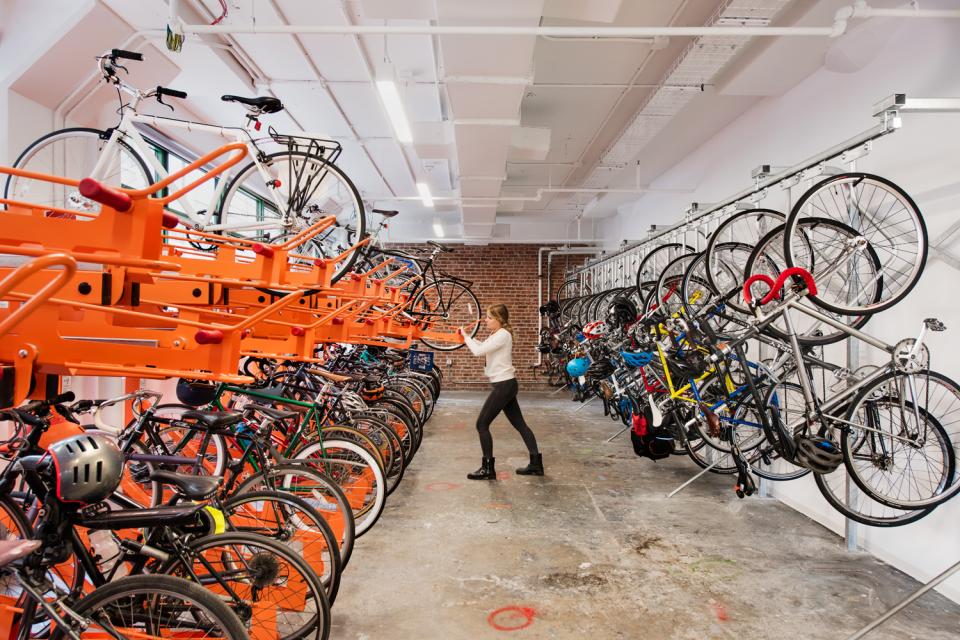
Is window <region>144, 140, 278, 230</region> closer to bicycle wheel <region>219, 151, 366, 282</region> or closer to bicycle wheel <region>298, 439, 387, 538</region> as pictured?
bicycle wheel <region>219, 151, 366, 282</region>

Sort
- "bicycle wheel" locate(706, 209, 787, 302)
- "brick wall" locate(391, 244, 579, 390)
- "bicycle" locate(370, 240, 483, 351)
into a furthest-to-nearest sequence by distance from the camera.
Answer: "brick wall" locate(391, 244, 579, 390)
"bicycle" locate(370, 240, 483, 351)
"bicycle wheel" locate(706, 209, 787, 302)

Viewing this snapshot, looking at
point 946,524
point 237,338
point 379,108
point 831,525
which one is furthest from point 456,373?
point 237,338

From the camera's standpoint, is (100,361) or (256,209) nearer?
(100,361)

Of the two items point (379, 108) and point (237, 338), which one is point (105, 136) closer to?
point (237, 338)

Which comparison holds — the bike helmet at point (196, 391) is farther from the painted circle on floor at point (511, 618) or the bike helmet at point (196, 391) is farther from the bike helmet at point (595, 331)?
the bike helmet at point (595, 331)

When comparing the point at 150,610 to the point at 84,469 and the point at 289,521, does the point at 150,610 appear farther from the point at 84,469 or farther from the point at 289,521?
the point at 289,521

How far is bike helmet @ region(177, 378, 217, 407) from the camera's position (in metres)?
2.90

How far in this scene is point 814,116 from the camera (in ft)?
14.1

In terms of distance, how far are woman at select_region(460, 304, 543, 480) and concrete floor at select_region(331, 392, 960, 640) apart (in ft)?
0.75

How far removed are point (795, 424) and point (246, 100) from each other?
3.75 m

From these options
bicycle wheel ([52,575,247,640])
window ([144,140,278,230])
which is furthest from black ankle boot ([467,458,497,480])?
bicycle wheel ([52,575,247,640])

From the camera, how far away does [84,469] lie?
1397 millimetres

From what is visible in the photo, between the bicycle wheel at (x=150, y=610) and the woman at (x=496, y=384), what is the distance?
318 cm

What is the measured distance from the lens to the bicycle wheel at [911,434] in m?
2.73
